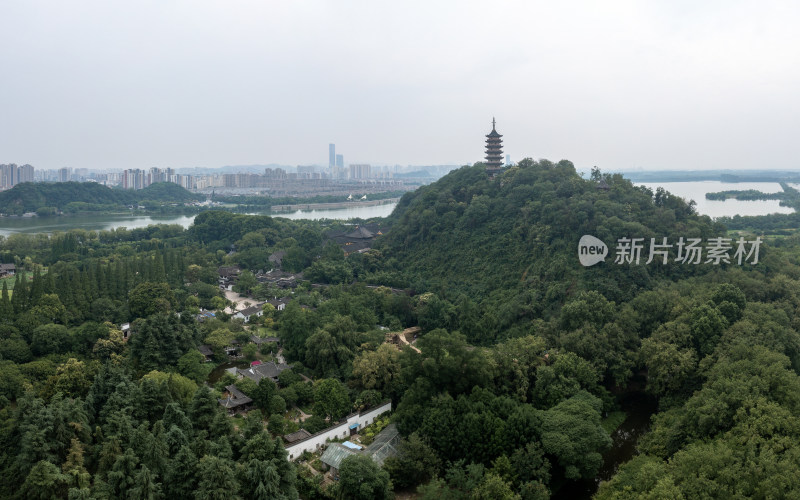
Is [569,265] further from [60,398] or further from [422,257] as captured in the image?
[60,398]

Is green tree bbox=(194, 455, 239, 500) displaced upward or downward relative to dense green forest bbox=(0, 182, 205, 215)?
downward

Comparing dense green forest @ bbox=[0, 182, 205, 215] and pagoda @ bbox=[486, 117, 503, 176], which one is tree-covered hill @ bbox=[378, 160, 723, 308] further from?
dense green forest @ bbox=[0, 182, 205, 215]

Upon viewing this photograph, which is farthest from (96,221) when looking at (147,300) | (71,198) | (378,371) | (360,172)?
(360,172)

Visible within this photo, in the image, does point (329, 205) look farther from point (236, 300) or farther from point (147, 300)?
point (147, 300)

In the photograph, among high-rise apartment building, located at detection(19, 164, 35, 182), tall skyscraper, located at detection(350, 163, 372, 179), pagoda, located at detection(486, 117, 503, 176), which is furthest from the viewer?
tall skyscraper, located at detection(350, 163, 372, 179)

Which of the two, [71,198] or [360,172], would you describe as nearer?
[71,198]

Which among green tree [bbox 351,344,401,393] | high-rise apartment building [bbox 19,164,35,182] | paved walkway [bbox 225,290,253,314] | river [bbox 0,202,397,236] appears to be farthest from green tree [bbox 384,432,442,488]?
high-rise apartment building [bbox 19,164,35,182]

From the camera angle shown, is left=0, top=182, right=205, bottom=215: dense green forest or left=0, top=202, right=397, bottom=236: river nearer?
left=0, top=202, right=397, bottom=236: river
